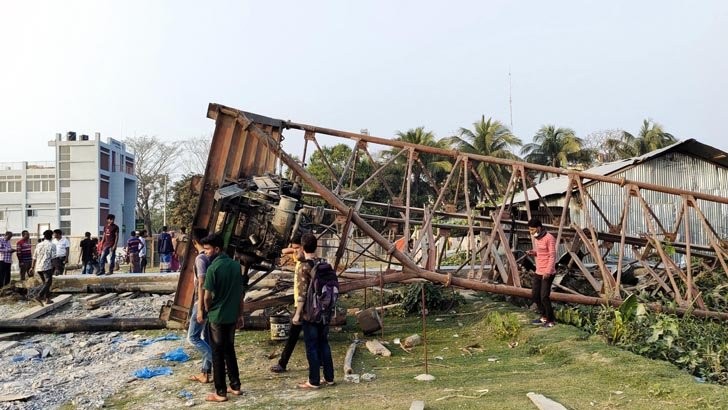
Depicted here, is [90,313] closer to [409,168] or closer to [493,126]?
[409,168]

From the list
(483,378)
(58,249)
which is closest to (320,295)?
(483,378)

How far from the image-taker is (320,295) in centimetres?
655

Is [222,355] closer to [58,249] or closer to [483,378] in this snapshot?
[483,378]

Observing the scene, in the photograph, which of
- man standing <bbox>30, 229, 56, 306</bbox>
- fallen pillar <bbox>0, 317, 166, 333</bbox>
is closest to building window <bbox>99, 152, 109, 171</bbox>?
man standing <bbox>30, 229, 56, 306</bbox>

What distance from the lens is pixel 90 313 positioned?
12.6 metres

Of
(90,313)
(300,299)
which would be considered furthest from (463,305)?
(90,313)

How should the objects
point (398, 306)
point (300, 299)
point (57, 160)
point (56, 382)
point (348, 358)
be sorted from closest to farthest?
point (300, 299), point (56, 382), point (348, 358), point (398, 306), point (57, 160)

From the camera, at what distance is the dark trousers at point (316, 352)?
6.43 meters

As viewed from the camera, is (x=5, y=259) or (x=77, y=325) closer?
(x=77, y=325)

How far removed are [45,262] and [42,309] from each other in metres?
1.23

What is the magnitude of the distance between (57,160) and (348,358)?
47058 mm

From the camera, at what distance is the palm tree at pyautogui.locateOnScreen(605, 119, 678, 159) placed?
Answer: 3941 cm

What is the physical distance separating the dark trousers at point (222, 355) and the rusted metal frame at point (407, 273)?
9.25 feet

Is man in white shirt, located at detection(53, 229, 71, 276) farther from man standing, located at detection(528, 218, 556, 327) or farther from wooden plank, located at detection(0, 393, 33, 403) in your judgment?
man standing, located at detection(528, 218, 556, 327)
